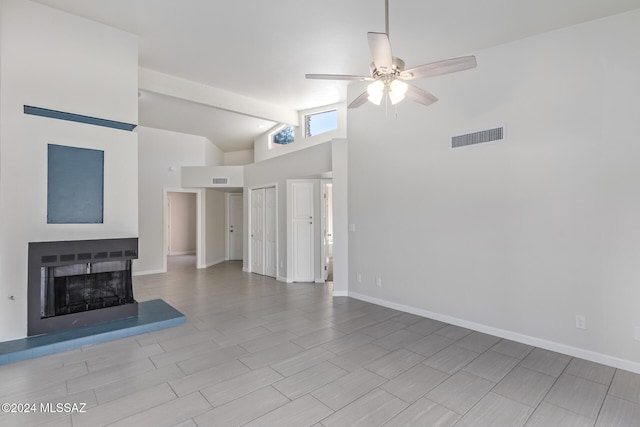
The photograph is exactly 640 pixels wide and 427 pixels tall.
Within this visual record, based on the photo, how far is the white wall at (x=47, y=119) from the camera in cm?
315

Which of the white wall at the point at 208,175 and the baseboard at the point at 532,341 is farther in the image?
the white wall at the point at 208,175

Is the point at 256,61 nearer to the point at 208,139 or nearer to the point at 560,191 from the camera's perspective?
the point at 560,191

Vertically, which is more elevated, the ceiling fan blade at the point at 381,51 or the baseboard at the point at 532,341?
the ceiling fan blade at the point at 381,51

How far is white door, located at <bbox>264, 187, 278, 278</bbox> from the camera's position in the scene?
6832 mm

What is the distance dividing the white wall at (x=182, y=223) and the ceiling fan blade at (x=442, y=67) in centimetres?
1015

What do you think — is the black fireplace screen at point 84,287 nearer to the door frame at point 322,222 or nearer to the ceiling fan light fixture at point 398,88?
the door frame at point 322,222

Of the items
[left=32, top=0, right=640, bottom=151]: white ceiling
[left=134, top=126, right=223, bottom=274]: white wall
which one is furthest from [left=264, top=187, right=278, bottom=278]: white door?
[left=32, top=0, right=640, bottom=151]: white ceiling

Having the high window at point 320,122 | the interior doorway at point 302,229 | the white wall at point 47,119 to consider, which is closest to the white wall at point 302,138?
the high window at point 320,122

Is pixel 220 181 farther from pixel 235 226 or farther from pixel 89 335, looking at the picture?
pixel 89 335

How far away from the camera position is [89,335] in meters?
3.32

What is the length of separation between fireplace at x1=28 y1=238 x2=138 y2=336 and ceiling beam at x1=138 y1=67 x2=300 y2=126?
2381mm

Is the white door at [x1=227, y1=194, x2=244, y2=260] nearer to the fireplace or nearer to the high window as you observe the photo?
the high window

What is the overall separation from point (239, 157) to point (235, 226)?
218 cm

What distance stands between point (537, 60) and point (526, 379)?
3.15m
